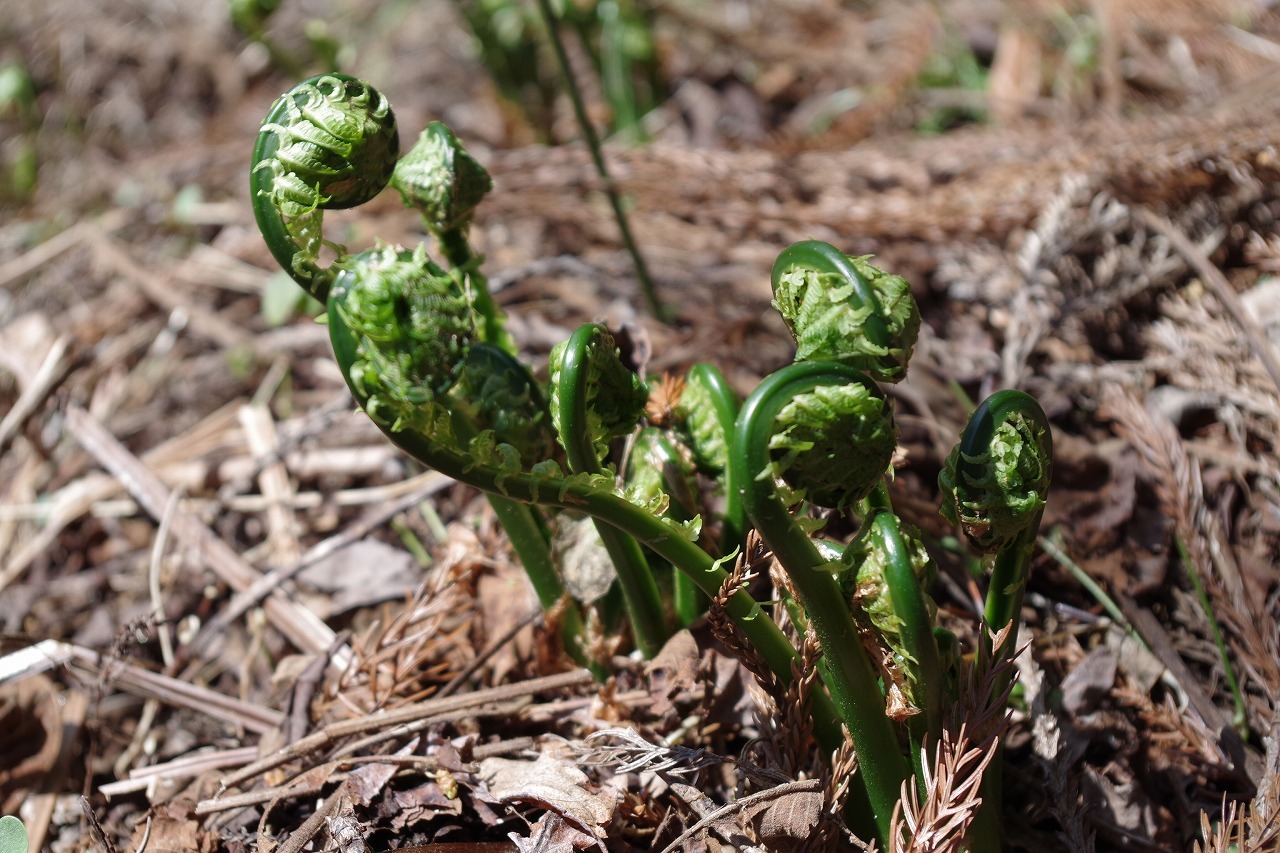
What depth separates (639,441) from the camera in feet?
5.01

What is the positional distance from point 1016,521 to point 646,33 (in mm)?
2874

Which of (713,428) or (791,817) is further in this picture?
(713,428)

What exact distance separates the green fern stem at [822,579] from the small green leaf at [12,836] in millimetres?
1203

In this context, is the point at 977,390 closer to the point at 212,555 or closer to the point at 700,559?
the point at 700,559

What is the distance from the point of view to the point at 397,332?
3.29 feet

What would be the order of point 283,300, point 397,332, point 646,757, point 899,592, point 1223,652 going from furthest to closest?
point 283,300
point 1223,652
point 646,757
point 899,592
point 397,332

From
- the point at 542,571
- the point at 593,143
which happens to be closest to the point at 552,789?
the point at 542,571

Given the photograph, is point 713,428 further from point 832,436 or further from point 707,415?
point 832,436

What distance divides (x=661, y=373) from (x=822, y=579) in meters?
1.15

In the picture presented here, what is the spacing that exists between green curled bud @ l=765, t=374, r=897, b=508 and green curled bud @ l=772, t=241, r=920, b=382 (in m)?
Answer: 0.06

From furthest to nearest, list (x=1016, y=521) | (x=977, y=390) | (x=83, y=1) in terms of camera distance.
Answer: (x=83, y=1), (x=977, y=390), (x=1016, y=521)

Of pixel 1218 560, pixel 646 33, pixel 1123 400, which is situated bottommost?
pixel 1218 560

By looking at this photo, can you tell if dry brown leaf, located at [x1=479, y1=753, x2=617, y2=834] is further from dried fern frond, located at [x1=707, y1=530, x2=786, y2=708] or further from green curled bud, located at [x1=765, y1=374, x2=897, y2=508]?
green curled bud, located at [x1=765, y1=374, x2=897, y2=508]

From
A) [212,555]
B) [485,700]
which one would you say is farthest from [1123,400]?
[212,555]
